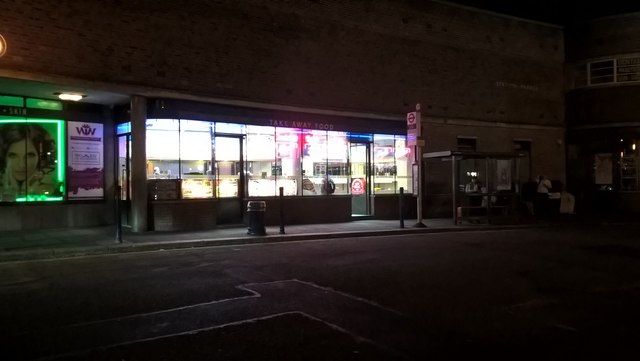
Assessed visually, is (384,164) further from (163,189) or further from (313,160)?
(163,189)

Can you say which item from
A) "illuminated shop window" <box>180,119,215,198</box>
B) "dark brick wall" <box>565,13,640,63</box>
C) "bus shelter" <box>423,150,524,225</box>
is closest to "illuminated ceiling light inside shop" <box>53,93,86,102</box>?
"illuminated shop window" <box>180,119,215,198</box>

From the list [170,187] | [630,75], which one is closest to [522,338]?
[170,187]

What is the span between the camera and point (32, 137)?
15.8 meters

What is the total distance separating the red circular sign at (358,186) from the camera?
787 inches

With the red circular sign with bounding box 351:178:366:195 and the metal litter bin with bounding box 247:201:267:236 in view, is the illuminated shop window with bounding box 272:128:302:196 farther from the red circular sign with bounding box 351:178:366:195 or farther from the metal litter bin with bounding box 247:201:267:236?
the metal litter bin with bounding box 247:201:267:236

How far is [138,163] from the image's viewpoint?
15344mm

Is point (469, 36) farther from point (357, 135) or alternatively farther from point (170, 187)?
point (170, 187)

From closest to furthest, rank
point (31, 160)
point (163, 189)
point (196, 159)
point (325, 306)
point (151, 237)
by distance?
point (325, 306), point (151, 237), point (31, 160), point (163, 189), point (196, 159)

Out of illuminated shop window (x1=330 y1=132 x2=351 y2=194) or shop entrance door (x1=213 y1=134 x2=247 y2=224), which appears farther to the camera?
illuminated shop window (x1=330 y1=132 x2=351 y2=194)

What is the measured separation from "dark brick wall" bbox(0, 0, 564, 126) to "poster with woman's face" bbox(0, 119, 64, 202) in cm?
285

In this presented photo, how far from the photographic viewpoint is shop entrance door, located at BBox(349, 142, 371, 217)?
1994cm

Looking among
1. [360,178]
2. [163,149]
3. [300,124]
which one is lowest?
[360,178]

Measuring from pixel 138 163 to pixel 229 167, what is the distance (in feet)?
10.2

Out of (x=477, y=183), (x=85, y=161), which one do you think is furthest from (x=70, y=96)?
(x=477, y=183)
